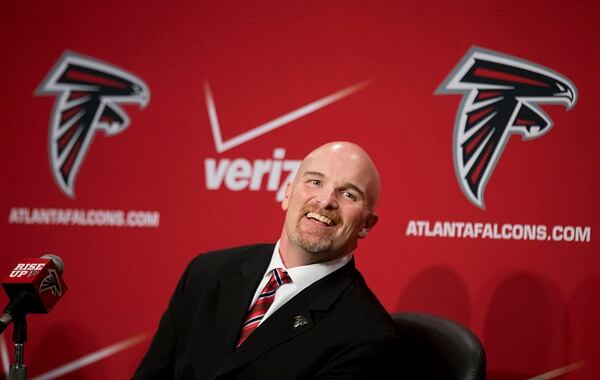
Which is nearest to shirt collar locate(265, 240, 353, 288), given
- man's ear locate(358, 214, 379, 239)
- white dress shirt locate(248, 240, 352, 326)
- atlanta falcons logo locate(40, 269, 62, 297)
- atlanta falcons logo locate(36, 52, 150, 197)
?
white dress shirt locate(248, 240, 352, 326)

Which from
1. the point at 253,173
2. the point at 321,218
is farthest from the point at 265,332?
the point at 253,173

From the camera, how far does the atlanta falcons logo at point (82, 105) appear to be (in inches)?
132

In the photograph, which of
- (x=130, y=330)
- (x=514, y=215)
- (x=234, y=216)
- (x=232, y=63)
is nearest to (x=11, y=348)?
(x=130, y=330)

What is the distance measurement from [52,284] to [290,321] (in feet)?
2.40

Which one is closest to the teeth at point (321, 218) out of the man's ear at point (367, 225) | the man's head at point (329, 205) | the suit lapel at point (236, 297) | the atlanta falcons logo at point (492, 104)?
the man's head at point (329, 205)

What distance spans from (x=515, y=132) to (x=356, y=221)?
992 millimetres

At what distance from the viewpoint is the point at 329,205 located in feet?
7.62

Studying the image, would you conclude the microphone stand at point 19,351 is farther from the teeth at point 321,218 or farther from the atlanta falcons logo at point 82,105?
the atlanta falcons logo at point 82,105

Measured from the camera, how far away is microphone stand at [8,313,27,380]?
1.88m

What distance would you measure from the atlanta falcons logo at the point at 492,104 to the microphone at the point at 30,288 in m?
1.77

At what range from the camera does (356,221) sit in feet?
7.75

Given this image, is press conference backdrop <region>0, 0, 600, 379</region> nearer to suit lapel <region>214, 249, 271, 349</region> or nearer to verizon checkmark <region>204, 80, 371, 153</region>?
→ verizon checkmark <region>204, 80, 371, 153</region>

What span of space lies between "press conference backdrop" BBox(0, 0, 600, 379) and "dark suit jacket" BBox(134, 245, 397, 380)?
2.42ft

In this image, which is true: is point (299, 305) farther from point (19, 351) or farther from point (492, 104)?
point (492, 104)
